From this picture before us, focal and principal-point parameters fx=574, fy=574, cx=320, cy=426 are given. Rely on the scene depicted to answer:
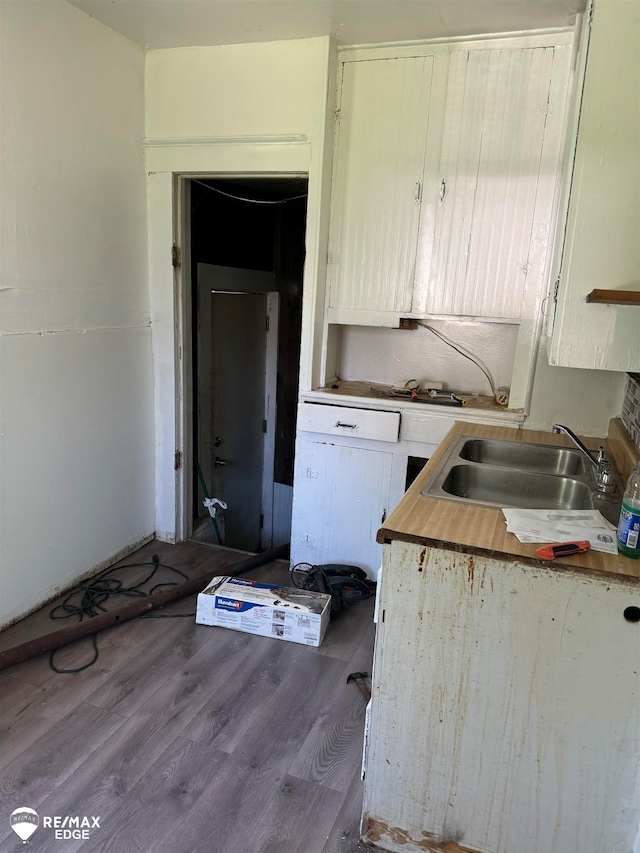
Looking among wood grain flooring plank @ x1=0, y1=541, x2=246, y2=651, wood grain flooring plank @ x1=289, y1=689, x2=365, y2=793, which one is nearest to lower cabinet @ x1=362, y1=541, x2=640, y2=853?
wood grain flooring plank @ x1=289, y1=689, x2=365, y2=793

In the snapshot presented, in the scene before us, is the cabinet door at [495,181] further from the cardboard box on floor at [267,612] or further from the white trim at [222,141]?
the cardboard box on floor at [267,612]

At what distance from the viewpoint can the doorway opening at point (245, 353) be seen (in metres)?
3.75

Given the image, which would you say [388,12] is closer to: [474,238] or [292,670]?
[474,238]

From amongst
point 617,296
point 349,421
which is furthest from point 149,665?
point 617,296

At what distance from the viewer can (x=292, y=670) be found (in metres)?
2.34

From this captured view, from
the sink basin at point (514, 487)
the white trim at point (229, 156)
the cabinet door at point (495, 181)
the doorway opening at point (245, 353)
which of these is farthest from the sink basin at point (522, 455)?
→ the doorway opening at point (245, 353)

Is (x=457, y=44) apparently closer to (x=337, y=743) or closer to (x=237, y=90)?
(x=237, y=90)

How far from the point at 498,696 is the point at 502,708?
1.3 inches

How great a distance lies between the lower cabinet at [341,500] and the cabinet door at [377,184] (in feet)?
2.27

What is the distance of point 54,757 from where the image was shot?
1.85m

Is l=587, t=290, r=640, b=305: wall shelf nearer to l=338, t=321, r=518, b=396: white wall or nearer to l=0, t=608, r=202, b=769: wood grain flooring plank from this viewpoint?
l=338, t=321, r=518, b=396: white wall

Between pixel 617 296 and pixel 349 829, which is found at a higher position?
pixel 617 296

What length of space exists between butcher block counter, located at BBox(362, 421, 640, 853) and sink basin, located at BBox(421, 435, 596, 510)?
0.37 m

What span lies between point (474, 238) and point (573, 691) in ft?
6.56
